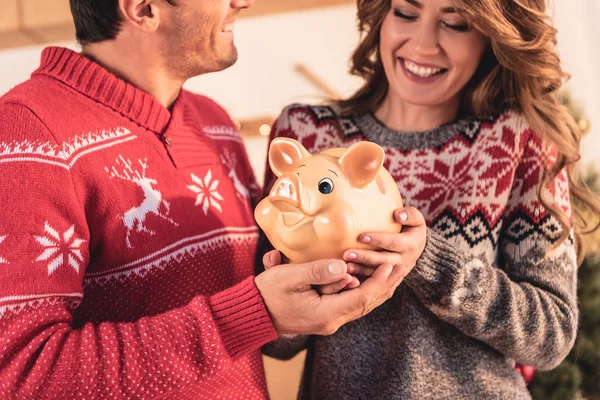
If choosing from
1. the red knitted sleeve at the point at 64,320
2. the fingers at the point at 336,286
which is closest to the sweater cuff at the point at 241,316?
the red knitted sleeve at the point at 64,320

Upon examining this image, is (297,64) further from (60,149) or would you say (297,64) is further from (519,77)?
(60,149)

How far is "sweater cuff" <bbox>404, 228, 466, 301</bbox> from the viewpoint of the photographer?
39.7 inches

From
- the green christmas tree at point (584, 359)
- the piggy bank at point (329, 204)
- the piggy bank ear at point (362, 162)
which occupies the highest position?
the piggy bank ear at point (362, 162)

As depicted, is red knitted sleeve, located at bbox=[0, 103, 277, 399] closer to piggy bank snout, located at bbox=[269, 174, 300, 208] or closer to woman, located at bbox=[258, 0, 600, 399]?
piggy bank snout, located at bbox=[269, 174, 300, 208]

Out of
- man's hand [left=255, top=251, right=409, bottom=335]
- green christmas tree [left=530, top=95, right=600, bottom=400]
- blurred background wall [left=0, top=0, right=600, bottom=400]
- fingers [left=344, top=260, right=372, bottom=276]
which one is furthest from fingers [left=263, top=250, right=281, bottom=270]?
blurred background wall [left=0, top=0, right=600, bottom=400]

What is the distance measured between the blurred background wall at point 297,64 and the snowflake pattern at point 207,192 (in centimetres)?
166

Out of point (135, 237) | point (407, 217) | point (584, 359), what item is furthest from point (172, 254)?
point (584, 359)

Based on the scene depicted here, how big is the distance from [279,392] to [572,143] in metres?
1.23

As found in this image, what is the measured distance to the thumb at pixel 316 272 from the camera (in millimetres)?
819

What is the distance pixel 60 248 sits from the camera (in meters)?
0.91

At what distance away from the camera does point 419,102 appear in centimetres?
123

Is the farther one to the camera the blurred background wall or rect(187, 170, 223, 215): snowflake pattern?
the blurred background wall

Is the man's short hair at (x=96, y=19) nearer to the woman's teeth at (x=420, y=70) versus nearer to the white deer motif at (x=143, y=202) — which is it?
the white deer motif at (x=143, y=202)

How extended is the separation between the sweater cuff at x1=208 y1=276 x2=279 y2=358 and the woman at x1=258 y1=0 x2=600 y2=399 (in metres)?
0.29
